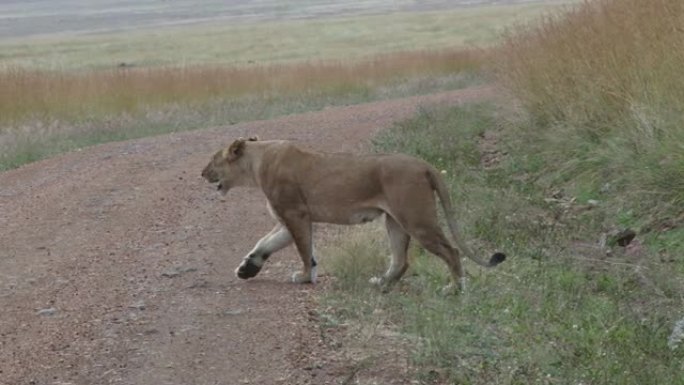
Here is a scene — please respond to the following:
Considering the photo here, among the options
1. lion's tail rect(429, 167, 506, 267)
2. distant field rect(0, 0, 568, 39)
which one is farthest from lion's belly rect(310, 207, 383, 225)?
distant field rect(0, 0, 568, 39)

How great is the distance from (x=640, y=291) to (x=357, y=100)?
18.0m

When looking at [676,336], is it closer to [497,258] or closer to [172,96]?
[497,258]

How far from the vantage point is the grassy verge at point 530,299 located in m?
6.56

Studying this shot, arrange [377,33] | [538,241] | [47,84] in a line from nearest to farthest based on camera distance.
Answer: [538,241] < [47,84] < [377,33]

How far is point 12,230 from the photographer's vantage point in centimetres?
1134

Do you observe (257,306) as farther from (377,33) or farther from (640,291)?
(377,33)

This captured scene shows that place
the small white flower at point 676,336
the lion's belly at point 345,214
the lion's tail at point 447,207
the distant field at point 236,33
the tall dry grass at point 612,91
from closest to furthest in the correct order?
the small white flower at point 676,336, the lion's tail at point 447,207, the lion's belly at point 345,214, the tall dry grass at point 612,91, the distant field at point 236,33

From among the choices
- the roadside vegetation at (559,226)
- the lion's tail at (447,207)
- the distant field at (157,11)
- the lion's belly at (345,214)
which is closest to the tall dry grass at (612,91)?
the roadside vegetation at (559,226)

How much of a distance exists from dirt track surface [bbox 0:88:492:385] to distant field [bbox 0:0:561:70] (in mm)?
23293

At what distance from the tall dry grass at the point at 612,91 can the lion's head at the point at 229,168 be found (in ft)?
10.4

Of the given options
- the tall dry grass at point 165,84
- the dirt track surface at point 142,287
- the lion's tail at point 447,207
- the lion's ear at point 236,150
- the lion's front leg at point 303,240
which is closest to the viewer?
the dirt track surface at point 142,287

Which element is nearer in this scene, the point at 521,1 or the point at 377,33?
the point at 377,33

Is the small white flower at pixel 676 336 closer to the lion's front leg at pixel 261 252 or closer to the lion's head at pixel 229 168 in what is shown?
the lion's front leg at pixel 261 252

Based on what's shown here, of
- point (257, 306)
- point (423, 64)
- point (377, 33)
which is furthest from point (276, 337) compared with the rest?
point (377, 33)
